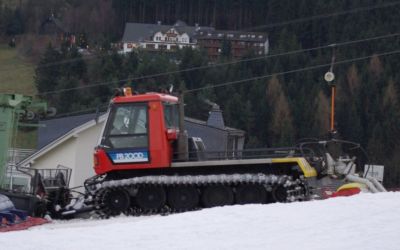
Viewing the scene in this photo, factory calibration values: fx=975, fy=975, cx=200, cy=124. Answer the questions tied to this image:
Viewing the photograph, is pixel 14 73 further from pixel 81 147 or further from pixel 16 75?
pixel 81 147

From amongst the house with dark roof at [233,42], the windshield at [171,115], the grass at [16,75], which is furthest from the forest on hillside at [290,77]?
the windshield at [171,115]

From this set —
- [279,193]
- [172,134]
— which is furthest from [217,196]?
[172,134]

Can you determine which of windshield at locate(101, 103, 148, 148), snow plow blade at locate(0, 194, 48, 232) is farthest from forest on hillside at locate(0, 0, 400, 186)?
snow plow blade at locate(0, 194, 48, 232)

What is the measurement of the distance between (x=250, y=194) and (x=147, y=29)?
314 feet

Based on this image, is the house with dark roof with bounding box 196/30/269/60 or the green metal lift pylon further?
the house with dark roof with bounding box 196/30/269/60

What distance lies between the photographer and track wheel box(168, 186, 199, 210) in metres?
20.1

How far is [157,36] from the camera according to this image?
366ft

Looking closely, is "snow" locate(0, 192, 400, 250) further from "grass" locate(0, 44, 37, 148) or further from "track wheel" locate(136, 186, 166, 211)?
"grass" locate(0, 44, 37, 148)

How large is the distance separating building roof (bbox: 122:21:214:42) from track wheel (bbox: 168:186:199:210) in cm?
8588

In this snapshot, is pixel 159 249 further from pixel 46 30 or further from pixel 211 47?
pixel 46 30

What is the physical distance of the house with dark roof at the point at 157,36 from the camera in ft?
348

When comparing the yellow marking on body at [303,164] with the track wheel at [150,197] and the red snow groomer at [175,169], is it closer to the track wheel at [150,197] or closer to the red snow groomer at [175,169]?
the red snow groomer at [175,169]

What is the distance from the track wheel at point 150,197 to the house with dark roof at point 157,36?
273 ft

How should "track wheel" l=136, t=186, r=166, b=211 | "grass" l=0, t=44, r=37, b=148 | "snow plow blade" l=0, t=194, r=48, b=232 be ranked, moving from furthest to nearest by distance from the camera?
"grass" l=0, t=44, r=37, b=148
"track wheel" l=136, t=186, r=166, b=211
"snow plow blade" l=0, t=194, r=48, b=232
